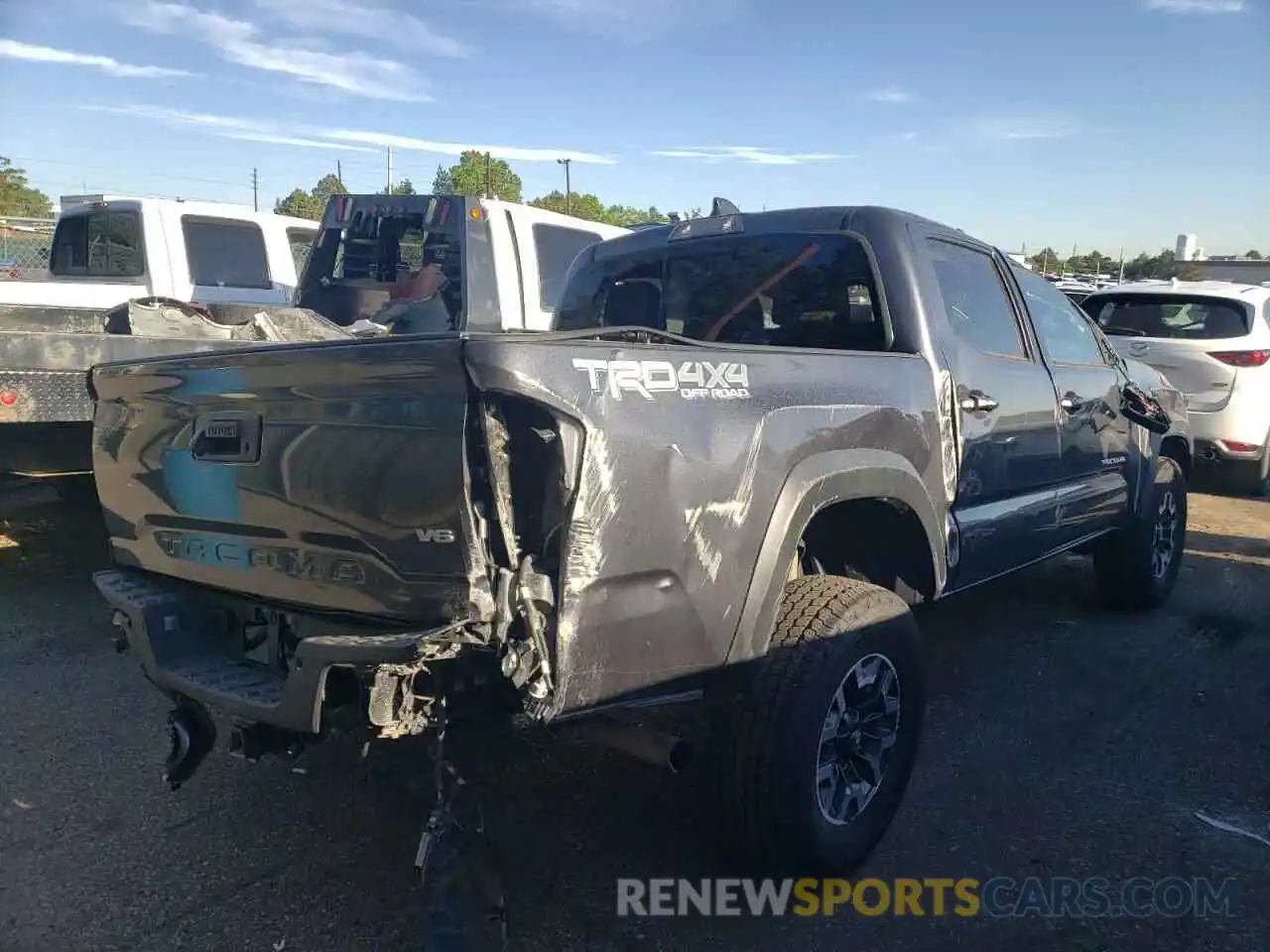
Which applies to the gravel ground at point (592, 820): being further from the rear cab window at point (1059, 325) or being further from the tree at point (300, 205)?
the tree at point (300, 205)

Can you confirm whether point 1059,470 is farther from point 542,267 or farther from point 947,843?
point 542,267

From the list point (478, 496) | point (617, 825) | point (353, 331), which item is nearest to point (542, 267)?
point (353, 331)

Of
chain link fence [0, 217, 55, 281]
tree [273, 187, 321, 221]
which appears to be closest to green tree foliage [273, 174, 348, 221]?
tree [273, 187, 321, 221]

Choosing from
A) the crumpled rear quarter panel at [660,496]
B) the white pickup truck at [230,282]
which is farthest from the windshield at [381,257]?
the crumpled rear quarter panel at [660,496]

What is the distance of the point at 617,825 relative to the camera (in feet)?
11.1

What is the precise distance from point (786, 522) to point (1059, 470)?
2243mm

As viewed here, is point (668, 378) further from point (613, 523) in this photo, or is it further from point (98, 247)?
point (98, 247)

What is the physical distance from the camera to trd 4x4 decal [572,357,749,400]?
230 cm

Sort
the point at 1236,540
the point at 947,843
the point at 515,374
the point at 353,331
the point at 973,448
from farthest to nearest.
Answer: the point at 1236,540
the point at 353,331
the point at 973,448
the point at 947,843
the point at 515,374

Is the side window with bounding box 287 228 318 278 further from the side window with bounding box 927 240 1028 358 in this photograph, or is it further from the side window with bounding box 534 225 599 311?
the side window with bounding box 927 240 1028 358

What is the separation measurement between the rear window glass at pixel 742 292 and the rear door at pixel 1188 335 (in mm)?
5568

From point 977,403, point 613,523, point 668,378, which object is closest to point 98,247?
point 977,403

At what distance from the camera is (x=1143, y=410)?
5254 millimetres

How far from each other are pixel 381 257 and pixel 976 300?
5057 mm
